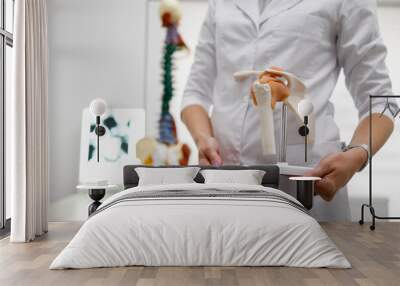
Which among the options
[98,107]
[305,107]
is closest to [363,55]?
[305,107]

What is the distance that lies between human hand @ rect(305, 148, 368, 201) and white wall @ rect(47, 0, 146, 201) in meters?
2.12

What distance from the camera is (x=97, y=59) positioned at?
6.48 metres

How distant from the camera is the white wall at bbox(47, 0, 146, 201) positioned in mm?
6434

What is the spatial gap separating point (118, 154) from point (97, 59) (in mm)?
1103

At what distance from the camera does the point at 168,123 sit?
20.9 ft

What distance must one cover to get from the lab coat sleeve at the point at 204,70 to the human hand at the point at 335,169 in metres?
1.40

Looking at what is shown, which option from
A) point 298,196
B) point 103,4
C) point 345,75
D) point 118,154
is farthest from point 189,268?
point 103,4

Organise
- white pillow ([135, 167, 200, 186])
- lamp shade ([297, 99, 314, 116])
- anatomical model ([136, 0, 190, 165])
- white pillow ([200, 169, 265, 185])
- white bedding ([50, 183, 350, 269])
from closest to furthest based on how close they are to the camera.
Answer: white bedding ([50, 183, 350, 269]), white pillow ([200, 169, 265, 185]), white pillow ([135, 167, 200, 186]), lamp shade ([297, 99, 314, 116]), anatomical model ([136, 0, 190, 165])

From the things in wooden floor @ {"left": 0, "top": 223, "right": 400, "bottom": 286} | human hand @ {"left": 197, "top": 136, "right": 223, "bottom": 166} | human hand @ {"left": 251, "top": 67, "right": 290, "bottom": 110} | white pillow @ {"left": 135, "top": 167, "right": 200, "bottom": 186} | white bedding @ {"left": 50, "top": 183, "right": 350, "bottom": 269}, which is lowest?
wooden floor @ {"left": 0, "top": 223, "right": 400, "bottom": 286}

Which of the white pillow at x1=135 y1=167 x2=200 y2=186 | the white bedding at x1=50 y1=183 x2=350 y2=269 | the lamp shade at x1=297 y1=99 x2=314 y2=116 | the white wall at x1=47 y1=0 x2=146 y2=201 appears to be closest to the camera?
the white bedding at x1=50 y1=183 x2=350 y2=269

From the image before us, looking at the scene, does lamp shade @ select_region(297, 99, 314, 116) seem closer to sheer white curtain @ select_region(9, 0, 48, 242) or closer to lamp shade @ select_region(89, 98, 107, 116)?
lamp shade @ select_region(89, 98, 107, 116)

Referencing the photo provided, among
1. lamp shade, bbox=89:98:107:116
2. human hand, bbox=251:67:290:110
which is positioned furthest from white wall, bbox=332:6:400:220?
lamp shade, bbox=89:98:107:116

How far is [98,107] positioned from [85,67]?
2.06 feet

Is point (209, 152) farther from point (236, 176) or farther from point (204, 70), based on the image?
point (204, 70)
